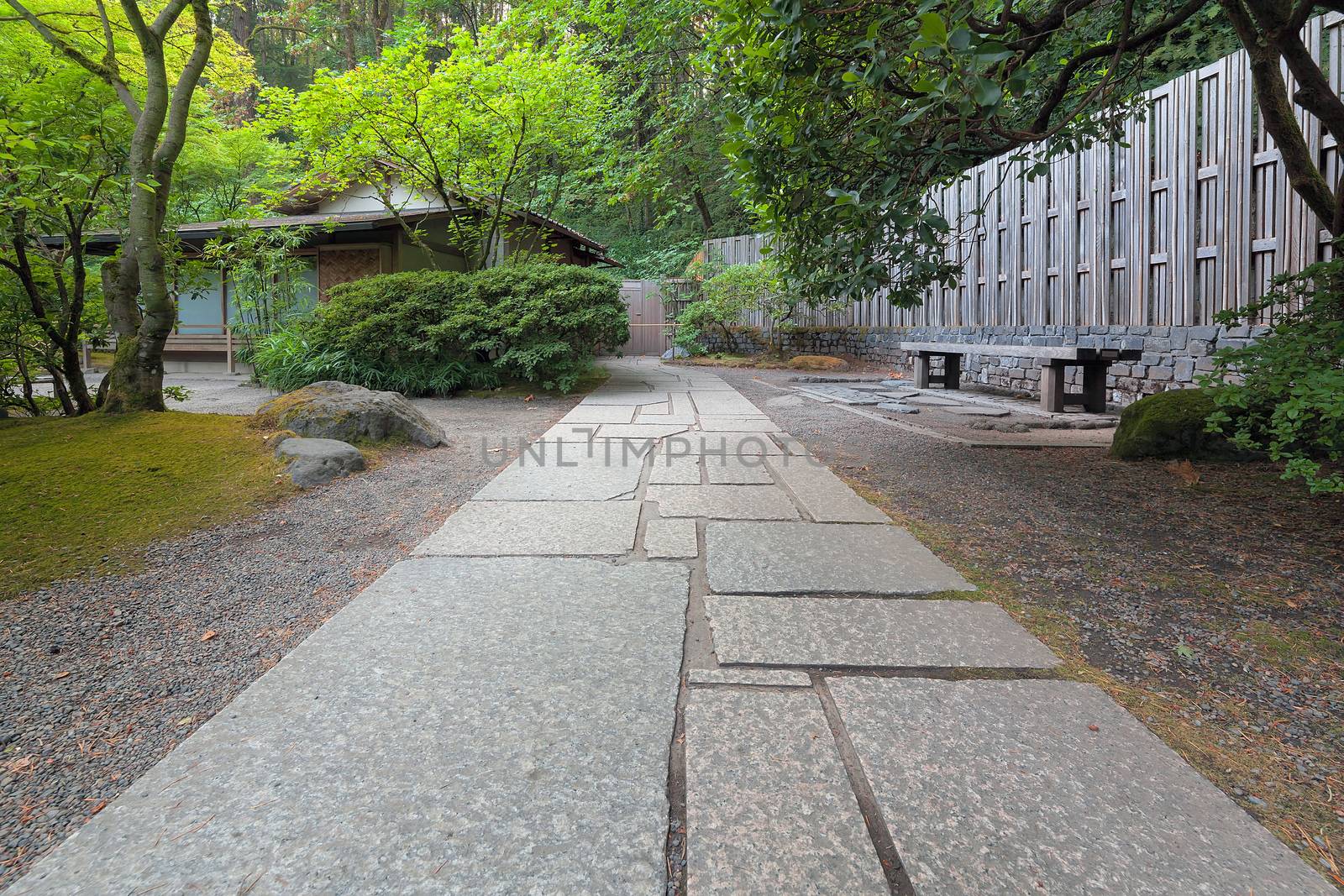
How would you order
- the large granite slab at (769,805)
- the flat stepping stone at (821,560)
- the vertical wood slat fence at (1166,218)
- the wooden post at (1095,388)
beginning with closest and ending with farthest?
the large granite slab at (769,805) → the flat stepping stone at (821,560) → the vertical wood slat fence at (1166,218) → the wooden post at (1095,388)

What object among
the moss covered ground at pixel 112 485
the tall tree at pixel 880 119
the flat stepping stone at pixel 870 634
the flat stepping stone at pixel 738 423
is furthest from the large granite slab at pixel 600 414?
the flat stepping stone at pixel 870 634

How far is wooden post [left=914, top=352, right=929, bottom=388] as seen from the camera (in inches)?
368

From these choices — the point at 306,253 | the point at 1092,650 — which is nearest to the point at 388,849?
the point at 1092,650

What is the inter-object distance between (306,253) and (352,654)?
43.2 feet

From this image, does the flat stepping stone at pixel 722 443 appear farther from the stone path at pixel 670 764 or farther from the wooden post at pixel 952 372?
the wooden post at pixel 952 372

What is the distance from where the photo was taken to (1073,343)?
739 centimetres

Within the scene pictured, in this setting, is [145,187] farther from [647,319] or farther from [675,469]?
[647,319]

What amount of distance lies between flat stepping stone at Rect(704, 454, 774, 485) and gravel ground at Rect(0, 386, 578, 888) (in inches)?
55.4

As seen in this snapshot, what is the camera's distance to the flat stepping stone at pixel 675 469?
382 centimetres

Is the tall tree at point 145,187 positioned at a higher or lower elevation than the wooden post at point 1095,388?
higher

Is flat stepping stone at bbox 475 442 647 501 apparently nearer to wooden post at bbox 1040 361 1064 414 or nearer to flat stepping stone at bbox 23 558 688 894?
flat stepping stone at bbox 23 558 688 894

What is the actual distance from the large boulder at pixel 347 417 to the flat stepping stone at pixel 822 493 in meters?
2.55

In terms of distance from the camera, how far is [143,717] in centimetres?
151

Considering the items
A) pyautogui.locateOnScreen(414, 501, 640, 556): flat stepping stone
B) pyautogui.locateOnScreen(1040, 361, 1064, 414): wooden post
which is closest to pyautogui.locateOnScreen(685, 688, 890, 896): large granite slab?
pyautogui.locateOnScreen(414, 501, 640, 556): flat stepping stone
